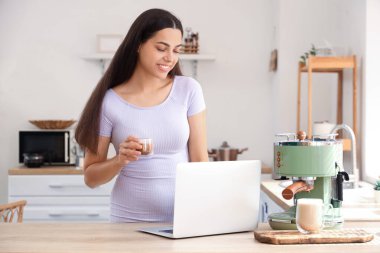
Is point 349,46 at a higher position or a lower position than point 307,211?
higher

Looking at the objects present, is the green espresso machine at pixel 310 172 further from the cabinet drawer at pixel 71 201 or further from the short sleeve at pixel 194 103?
the cabinet drawer at pixel 71 201

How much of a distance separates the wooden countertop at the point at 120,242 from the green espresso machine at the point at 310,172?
0.45 feet

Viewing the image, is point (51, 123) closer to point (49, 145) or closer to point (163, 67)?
point (49, 145)

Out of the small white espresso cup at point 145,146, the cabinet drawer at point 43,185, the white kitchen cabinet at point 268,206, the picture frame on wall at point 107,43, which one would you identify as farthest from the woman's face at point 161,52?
the picture frame on wall at point 107,43

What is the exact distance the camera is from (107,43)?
17.6 ft

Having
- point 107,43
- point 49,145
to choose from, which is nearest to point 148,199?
point 49,145

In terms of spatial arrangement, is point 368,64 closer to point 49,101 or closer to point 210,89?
point 210,89

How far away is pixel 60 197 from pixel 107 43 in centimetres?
128

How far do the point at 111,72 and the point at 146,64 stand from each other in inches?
6.6

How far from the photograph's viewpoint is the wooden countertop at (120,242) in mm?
1968

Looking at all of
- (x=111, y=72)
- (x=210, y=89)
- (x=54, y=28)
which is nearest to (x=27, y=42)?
(x=54, y=28)

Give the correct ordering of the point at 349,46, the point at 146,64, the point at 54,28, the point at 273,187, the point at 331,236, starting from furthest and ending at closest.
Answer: the point at 54,28 < the point at 349,46 < the point at 273,187 < the point at 146,64 < the point at 331,236

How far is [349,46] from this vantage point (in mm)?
4363

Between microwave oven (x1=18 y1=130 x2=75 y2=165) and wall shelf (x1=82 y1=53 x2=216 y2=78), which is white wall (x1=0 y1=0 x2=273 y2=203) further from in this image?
microwave oven (x1=18 y1=130 x2=75 y2=165)
